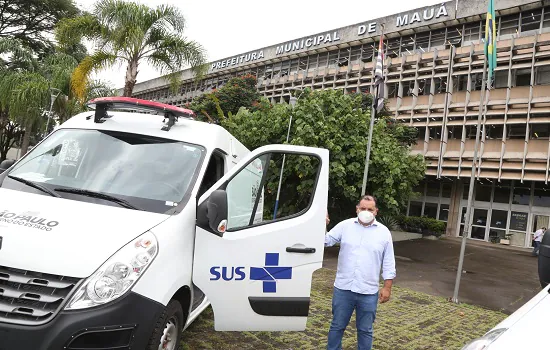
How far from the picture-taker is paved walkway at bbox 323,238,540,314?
8117 millimetres

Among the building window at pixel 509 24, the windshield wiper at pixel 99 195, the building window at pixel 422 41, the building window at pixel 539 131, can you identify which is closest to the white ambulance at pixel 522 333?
the windshield wiper at pixel 99 195

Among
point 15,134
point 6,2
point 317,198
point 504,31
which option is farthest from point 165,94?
point 317,198

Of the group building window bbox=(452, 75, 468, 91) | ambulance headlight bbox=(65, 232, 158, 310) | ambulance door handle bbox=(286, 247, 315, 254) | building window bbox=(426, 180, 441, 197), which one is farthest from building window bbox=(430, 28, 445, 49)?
ambulance headlight bbox=(65, 232, 158, 310)

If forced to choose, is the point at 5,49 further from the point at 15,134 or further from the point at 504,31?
the point at 504,31

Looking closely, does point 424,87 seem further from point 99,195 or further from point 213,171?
point 99,195

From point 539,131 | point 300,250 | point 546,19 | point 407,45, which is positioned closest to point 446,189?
point 539,131

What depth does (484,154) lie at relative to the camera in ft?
80.0

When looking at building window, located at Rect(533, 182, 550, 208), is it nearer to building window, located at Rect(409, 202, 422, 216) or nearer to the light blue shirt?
building window, located at Rect(409, 202, 422, 216)

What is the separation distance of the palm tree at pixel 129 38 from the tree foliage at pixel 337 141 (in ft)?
10.0

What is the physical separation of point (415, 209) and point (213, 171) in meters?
27.3

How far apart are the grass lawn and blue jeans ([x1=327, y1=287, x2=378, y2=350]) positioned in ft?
2.80

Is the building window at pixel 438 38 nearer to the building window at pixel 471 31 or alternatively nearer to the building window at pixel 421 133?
the building window at pixel 471 31

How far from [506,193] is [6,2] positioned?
32.3m

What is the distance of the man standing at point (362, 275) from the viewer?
3557mm
